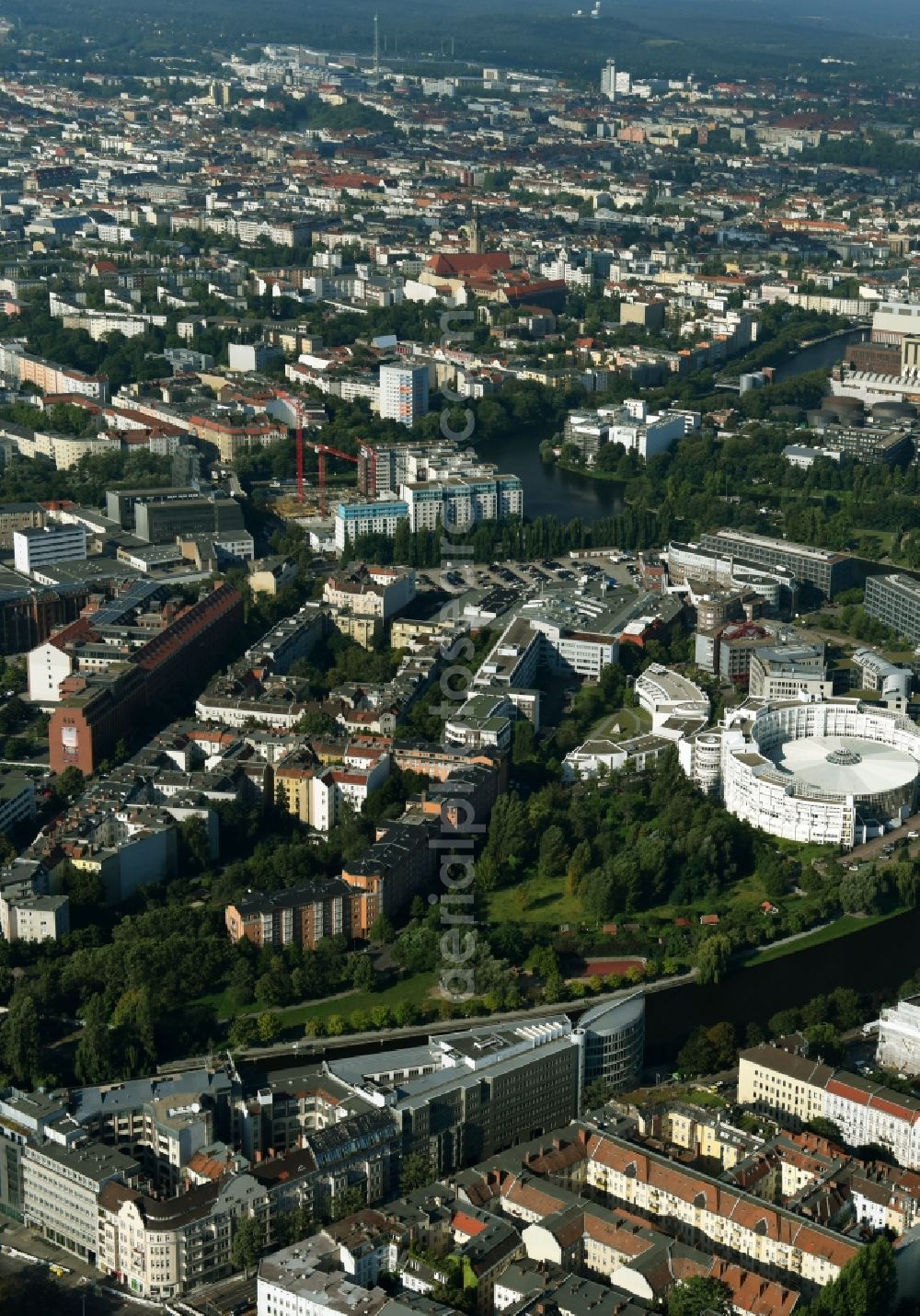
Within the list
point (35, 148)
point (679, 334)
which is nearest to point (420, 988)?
point (679, 334)

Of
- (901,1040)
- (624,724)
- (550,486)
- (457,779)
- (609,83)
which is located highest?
(609,83)

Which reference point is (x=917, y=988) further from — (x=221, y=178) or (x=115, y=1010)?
(x=221, y=178)

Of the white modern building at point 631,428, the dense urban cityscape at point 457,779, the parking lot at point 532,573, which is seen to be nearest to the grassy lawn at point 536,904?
the dense urban cityscape at point 457,779

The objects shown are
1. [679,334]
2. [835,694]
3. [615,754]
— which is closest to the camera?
[615,754]

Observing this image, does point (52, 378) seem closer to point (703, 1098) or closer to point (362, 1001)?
point (362, 1001)

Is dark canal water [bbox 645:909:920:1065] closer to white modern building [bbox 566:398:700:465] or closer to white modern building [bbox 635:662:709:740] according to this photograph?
white modern building [bbox 635:662:709:740]

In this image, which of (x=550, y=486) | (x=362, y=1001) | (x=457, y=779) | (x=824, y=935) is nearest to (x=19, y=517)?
(x=550, y=486)

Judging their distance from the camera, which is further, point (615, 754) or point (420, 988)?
point (615, 754)
